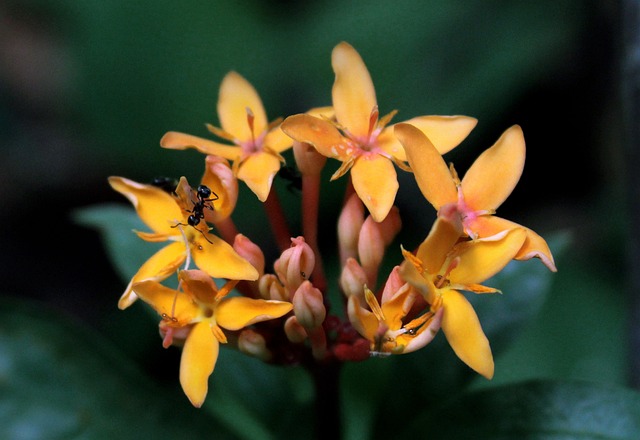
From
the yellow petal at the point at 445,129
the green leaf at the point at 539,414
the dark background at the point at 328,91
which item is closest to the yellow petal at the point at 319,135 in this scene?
the yellow petal at the point at 445,129

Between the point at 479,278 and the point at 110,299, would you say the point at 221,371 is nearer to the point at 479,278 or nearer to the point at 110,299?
the point at 479,278

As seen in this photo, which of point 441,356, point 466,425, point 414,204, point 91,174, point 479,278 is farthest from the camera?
point 91,174

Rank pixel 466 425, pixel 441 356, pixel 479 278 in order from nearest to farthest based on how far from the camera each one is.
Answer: pixel 479 278, pixel 466 425, pixel 441 356

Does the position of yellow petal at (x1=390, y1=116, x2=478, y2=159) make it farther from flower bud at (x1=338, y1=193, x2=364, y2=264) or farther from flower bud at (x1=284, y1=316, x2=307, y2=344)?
flower bud at (x1=284, y1=316, x2=307, y2=344)

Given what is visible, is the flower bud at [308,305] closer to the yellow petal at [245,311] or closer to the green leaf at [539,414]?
the yellow petal at [245,311]

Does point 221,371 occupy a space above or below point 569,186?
above

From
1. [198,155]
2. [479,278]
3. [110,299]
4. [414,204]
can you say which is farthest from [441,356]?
[110,299]

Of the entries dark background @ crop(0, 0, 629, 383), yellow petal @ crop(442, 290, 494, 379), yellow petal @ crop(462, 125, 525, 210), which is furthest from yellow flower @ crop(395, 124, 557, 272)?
dark background @ crop(0, 0, 629, 383)
